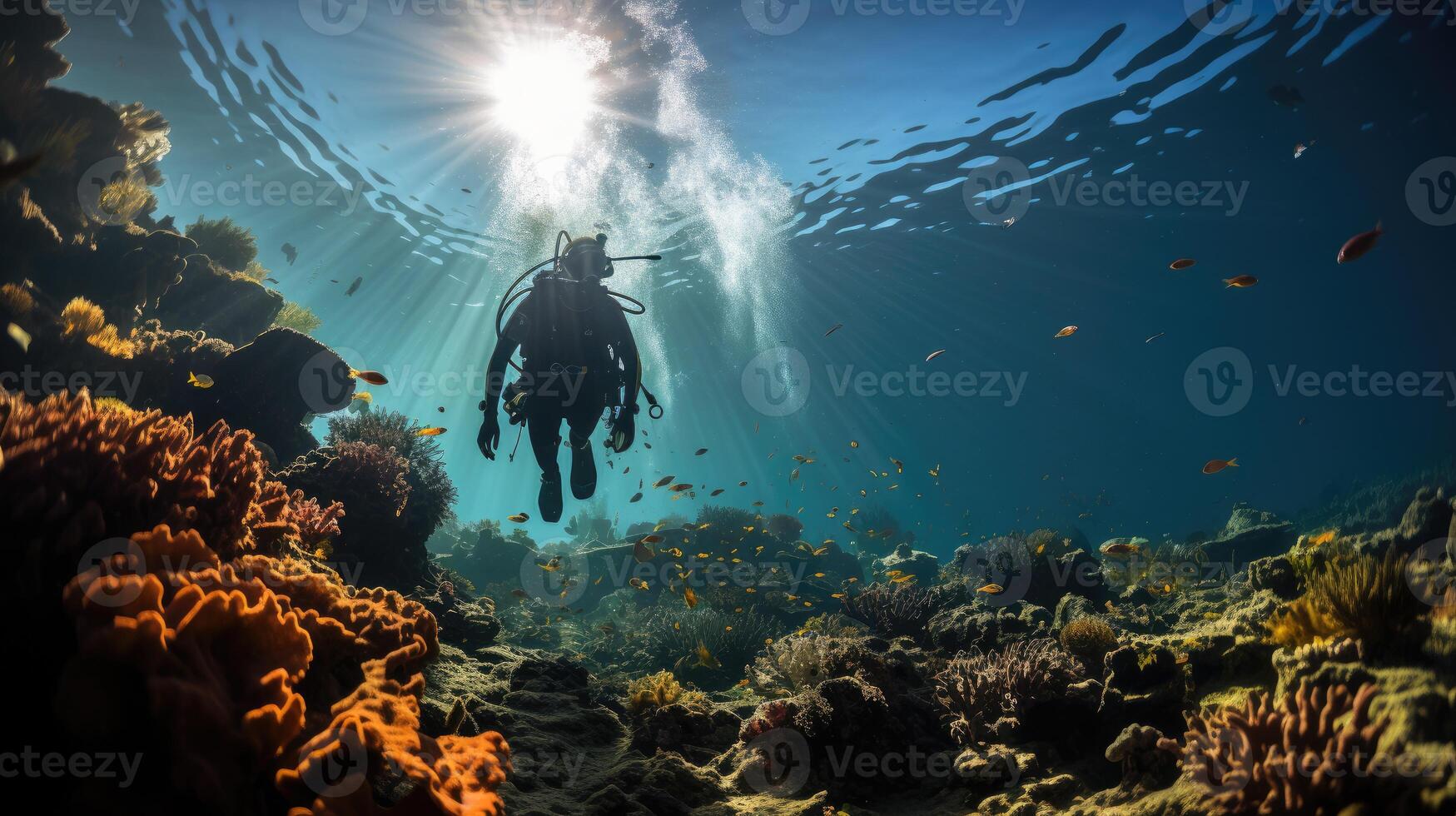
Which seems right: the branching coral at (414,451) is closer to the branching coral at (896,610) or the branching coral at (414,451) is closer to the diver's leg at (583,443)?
the diver's leg at (583,443)

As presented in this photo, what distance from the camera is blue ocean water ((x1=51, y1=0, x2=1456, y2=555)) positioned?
13266 millimetres

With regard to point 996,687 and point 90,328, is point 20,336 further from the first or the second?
point 996,687

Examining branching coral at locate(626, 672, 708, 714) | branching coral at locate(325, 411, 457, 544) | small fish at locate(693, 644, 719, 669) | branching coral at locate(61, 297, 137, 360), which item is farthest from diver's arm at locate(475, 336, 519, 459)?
branching coral at locate(61, 297, 137, 360)

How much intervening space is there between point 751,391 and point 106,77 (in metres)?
41.8

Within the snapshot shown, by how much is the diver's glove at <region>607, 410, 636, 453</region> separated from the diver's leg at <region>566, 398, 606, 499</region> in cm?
27

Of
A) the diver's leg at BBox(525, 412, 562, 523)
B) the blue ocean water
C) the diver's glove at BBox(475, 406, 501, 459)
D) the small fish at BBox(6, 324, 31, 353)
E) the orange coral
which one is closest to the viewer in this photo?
the orange coral

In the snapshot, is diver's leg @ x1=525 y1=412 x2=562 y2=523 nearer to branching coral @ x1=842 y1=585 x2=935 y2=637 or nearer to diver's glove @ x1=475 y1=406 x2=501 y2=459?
diver's glove @ x1=475 y1=406 x2=501 y2=459

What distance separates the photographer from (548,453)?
23.8 feet

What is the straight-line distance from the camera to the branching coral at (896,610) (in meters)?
8.65

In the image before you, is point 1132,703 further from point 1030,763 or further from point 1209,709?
point 1030,763

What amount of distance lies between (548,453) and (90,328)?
21.2ft

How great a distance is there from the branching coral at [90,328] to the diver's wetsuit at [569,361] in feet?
17.8

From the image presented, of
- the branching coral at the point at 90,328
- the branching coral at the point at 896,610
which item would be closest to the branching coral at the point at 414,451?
the branching coral at the point at 90,328

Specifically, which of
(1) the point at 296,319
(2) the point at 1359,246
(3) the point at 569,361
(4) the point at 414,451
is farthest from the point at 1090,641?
(1) the point at 296,319
